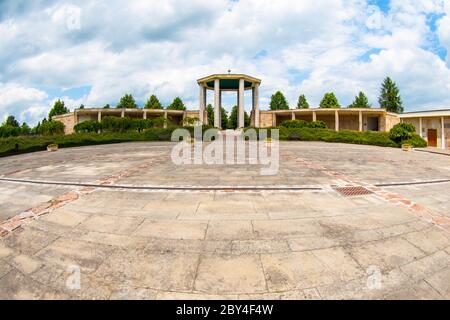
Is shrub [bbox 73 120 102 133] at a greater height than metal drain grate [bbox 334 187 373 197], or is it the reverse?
shrub [bbox 73 120 102 133]

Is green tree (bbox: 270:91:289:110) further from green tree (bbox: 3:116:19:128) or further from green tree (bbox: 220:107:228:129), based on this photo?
green tree (bbox: 3:116:19:128)

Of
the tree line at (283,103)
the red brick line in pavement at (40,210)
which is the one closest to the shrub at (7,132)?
the tree line at (283,103)

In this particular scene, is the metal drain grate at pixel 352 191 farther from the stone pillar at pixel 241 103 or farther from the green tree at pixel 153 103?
the green tree at pixel 153 103

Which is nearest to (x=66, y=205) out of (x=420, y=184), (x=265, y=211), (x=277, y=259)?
(x=265, y=211)

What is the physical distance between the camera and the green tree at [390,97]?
58.8m

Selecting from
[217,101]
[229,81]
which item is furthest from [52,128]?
[229,81]

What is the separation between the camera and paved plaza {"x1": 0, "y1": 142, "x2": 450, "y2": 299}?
2.97 meters

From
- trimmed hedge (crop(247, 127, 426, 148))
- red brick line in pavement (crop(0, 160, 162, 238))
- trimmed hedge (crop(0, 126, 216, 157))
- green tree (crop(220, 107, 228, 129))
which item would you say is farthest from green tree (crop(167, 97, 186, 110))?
red brick line in pavement (crop(0, 160, 162, 238))

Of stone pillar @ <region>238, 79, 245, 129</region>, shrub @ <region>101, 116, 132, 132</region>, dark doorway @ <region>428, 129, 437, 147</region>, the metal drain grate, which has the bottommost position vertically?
the metal drain grate

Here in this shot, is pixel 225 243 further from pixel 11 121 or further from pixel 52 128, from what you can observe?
pixel 11 121

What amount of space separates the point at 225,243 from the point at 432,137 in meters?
43.8

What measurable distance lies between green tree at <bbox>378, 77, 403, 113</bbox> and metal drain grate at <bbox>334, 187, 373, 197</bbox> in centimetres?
6382

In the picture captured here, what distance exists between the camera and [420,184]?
27.6ft
